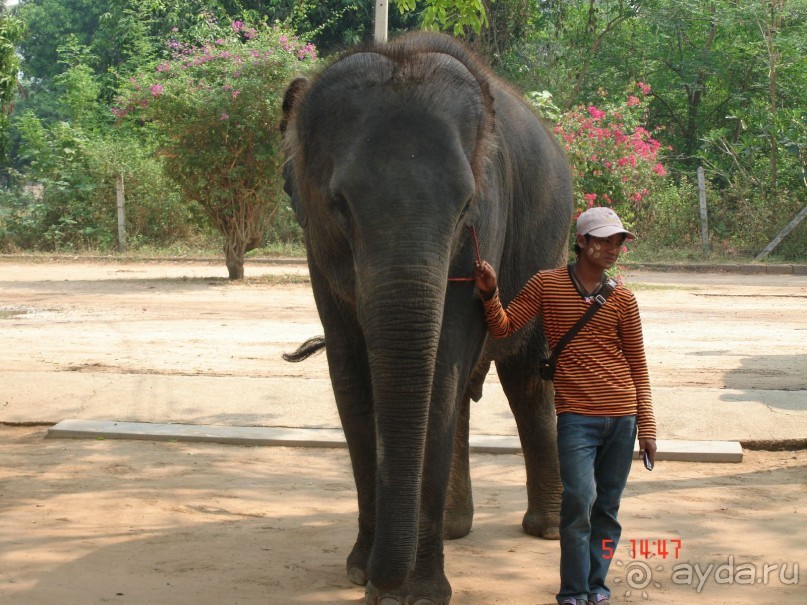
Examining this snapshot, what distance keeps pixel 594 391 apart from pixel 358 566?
1152mm

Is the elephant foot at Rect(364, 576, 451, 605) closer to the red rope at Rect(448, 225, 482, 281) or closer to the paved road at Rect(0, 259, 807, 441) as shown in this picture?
the red rope at Rect(448, 225, 482, 281)

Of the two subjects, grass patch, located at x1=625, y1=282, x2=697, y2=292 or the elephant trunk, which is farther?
grass patch, located at x1=625, y1=282, x2=697, y2=292

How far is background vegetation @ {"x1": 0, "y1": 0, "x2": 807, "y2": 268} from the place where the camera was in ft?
56.2

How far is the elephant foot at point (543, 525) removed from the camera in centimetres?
495

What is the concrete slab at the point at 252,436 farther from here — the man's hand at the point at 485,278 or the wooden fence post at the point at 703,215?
the wooden fence post at the point at 703,215

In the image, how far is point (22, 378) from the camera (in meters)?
8.21

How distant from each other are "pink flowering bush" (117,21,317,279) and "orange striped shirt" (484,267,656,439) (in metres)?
13.2

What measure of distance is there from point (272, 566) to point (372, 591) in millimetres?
756

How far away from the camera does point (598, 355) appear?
3807 mm

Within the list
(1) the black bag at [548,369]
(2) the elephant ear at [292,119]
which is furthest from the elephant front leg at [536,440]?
(2) the elephant ear at [292,119]

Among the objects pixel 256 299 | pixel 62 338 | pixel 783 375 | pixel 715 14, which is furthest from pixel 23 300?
pixel 715 14

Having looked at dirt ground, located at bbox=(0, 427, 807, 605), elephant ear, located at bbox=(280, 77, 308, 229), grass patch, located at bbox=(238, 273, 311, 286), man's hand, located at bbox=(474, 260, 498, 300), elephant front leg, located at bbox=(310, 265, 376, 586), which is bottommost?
dirt ground, located at bbox=(0, 427, 807, 605)

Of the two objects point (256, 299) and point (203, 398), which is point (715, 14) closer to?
point (256, 299)

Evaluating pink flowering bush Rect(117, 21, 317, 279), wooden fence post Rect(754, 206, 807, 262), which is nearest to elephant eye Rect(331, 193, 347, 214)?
pink flowering bush Rect(117, 21, 317, 279)
